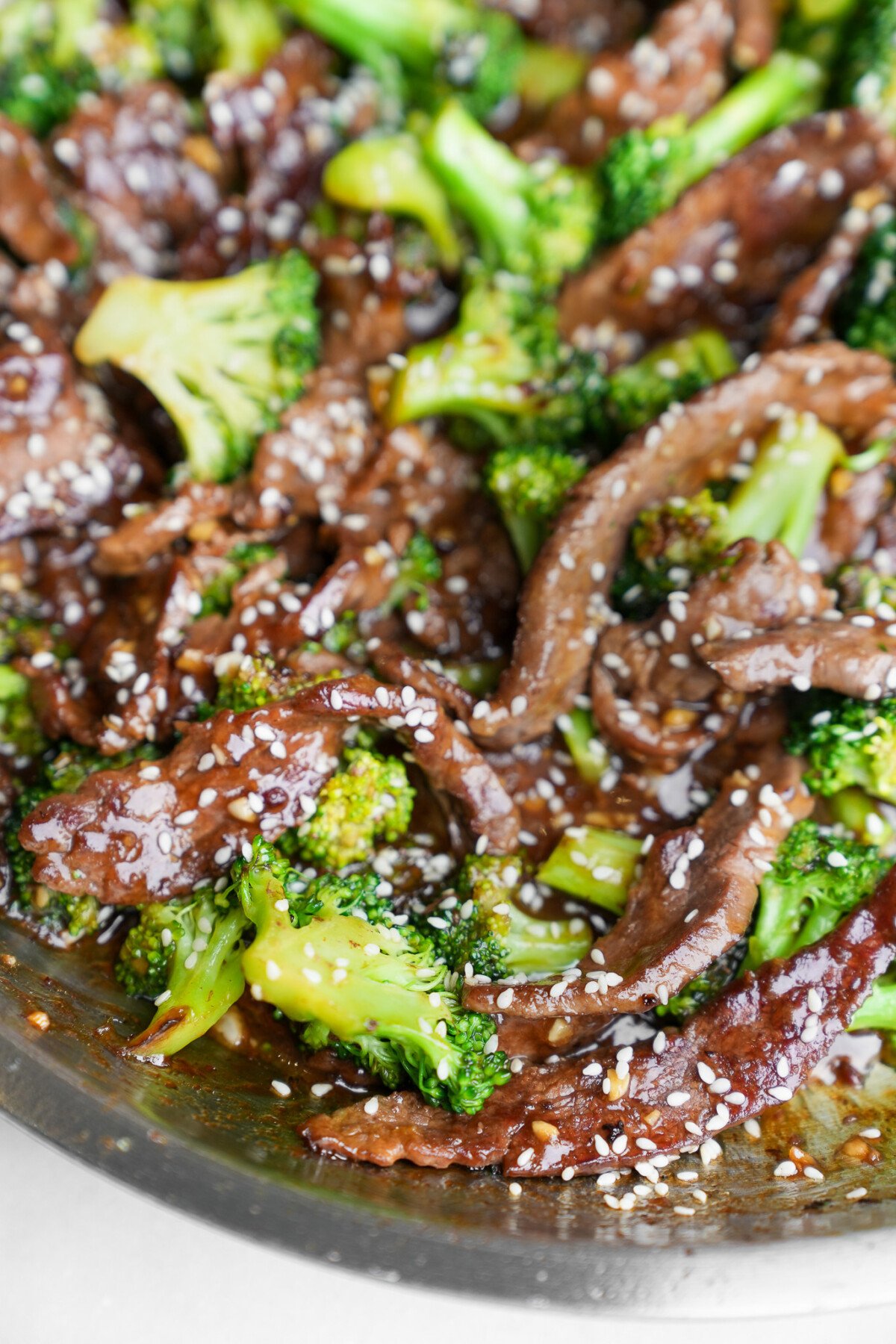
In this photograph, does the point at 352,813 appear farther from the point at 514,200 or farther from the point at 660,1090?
the point at 514,200

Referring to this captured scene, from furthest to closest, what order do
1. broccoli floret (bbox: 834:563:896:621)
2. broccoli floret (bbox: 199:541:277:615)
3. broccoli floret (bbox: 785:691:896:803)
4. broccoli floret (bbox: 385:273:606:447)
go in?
broccoli floret (bbox: 385:273:606:447) < broccoli floret (bbox: 199:541:277:615) < broccoli floret (bbox: 834:563:896:621) < broccoli floret (bbox: 785:691:896:803)

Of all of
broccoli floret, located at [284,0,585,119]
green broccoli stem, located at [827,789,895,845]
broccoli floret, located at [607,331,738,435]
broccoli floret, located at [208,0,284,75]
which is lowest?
green broccoli stem, located at [827,789,895,845]

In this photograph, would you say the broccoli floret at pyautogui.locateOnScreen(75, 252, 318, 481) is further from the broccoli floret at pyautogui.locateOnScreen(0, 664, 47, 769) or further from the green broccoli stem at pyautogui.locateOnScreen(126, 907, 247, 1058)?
the green broccoli stem at pyautogui.locateOnScreen(126, 907, 247, 1058)

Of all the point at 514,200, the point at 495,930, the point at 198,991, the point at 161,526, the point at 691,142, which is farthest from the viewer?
the point at 691,142

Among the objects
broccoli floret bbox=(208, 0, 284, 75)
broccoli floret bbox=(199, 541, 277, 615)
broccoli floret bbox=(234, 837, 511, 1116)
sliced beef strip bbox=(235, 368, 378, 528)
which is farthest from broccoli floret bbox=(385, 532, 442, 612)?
broccoli floret bbox=(208, 0, 284, 75)

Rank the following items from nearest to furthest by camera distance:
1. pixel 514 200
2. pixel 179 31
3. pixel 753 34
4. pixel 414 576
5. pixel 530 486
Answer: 1. pixel 530 486
2. pixel 414 576
3. pixel 514 200
4. pixel 753 34
5. pixel 179 31

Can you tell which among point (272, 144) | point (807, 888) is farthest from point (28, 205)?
point (807, 888)
